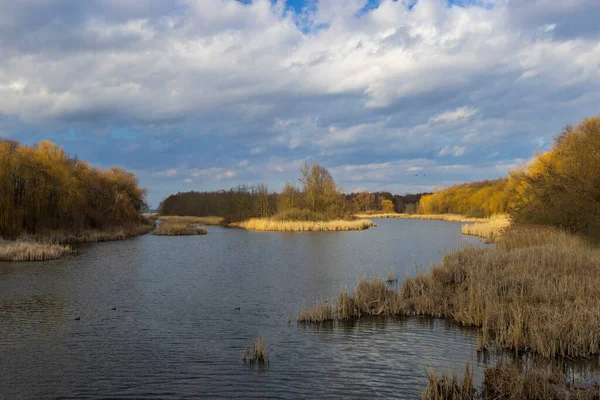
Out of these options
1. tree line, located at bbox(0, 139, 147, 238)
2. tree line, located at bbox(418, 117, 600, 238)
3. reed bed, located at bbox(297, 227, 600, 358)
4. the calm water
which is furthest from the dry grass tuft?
tree line, located at bbox(0, 139, 147, 238)

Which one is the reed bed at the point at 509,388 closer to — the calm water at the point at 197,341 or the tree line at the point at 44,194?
the calm water at the point at 197,341

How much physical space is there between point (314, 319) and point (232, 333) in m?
2.09

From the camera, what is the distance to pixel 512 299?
11.2 metres

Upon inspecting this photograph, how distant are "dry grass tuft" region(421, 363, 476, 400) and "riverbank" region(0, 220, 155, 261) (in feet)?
77.9

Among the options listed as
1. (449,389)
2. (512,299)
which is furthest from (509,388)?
(512,299)

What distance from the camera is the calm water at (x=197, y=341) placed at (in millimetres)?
7539

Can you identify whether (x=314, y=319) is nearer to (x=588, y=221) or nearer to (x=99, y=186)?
(x=588, y=221)

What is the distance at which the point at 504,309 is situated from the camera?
10.3 m

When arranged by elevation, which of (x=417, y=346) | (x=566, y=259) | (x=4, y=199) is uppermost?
(x=4, y=199)

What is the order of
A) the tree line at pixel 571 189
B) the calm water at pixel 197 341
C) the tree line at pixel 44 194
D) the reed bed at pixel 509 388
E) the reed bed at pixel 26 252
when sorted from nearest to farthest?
the reed bed at pixel 509 388 < the calm water at pixel 197 341 < the tree line at pixel 571 189 < the reed bed at pixel 26 252 < the tree line at pixel 44 194

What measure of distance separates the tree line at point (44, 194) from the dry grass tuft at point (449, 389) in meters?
28.5

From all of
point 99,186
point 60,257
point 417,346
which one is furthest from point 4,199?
point 417,346

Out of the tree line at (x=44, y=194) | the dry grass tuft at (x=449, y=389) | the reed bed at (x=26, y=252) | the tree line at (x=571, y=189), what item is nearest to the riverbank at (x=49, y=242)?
the reed bed at (x=26, y=252)

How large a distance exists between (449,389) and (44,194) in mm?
31004
